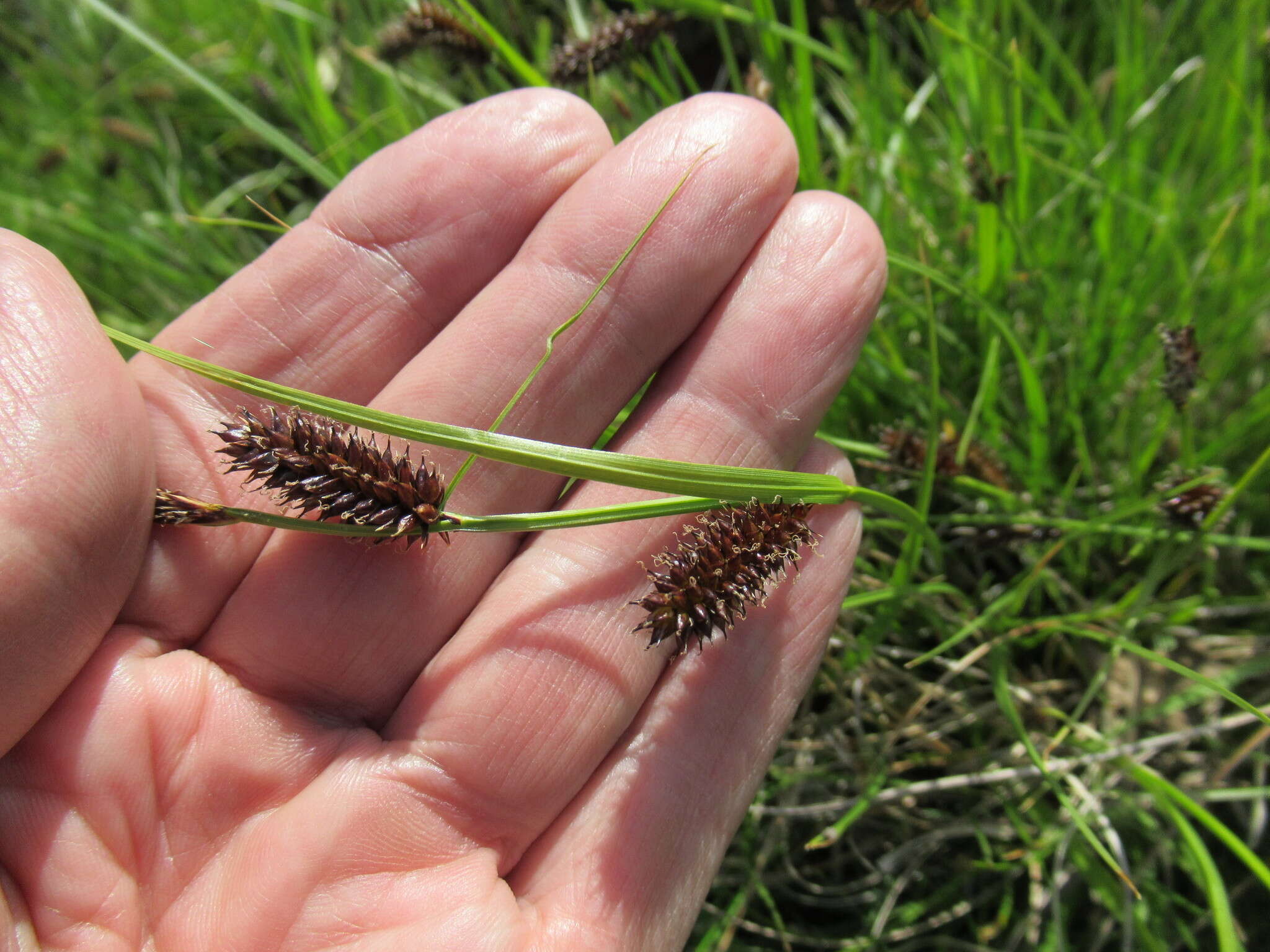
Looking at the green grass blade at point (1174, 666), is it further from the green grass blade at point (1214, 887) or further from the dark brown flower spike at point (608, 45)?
the dark brown flower spike at point (608, 45)

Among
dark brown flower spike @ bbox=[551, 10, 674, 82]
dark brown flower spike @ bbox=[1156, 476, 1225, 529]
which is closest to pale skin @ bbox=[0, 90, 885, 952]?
dark brown flower spike @ bbox=[551, 10, 674, 82]

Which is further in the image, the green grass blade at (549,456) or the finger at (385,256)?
the finger at (385,256)

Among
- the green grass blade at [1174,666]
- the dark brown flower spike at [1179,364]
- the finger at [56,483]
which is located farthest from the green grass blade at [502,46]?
the green grass blade at [1174,666]

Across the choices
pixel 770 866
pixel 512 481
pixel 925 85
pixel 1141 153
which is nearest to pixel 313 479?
pixel 512 481

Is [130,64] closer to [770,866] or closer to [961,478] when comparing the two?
[961,478]

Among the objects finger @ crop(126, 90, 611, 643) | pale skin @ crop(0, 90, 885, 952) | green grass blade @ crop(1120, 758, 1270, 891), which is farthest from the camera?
finger @ crop(126, 90, 611, 643)

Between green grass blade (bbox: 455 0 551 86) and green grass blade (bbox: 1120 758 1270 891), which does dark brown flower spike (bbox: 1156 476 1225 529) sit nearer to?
green grass blade (bbox: 1120 758 1270 891)
